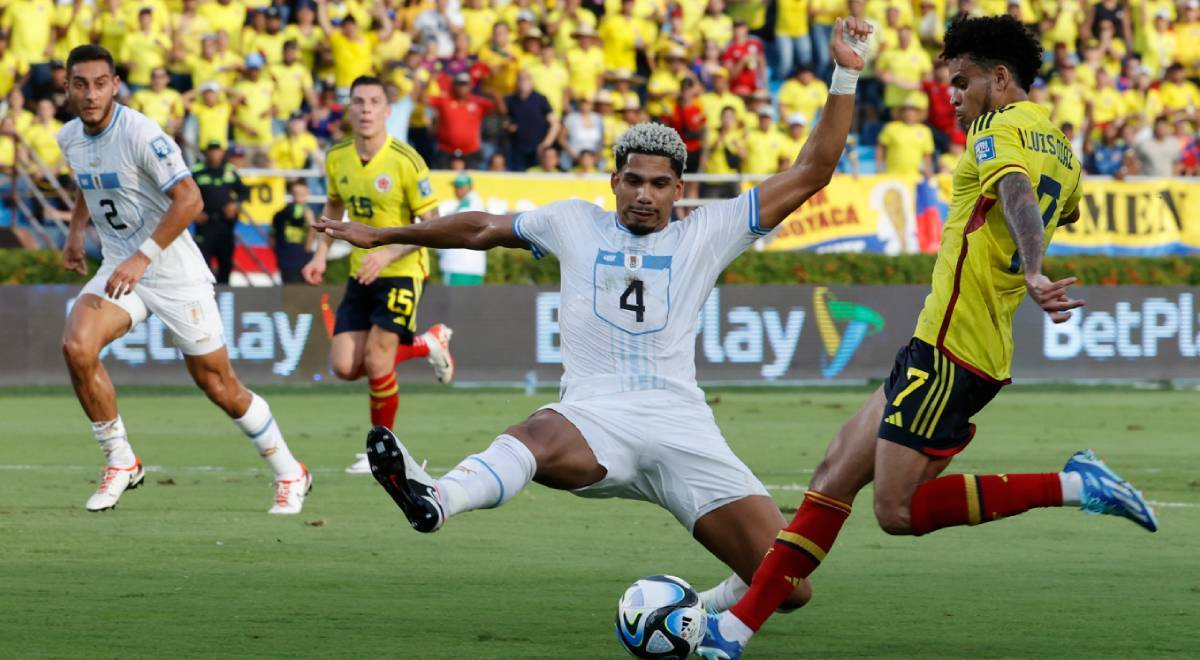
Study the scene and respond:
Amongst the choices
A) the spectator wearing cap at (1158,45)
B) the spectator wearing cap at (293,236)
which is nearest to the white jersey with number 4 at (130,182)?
the spectator wearing cap at (293,236)

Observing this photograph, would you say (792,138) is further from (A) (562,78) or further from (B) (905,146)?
(A) (562,78)

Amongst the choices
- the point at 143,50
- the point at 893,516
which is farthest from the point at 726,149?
the point at 893,516

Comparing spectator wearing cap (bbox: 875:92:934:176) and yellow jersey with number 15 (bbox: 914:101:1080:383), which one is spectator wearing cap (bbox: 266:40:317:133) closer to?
spectator wearing cap (bbox: 875:92:934:176)

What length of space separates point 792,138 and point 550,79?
3291mm

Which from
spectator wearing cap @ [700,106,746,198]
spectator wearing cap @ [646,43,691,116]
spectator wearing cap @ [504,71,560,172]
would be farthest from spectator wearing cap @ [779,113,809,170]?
spectator wearing cap @ [504,71,560,172]

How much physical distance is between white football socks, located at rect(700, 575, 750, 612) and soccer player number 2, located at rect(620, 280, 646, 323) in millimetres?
1053

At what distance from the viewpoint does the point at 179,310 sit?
419 inches

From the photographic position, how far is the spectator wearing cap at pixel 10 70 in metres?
22.2

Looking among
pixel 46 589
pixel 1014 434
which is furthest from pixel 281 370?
pixel 46 589

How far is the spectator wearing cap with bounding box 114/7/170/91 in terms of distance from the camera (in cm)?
2267

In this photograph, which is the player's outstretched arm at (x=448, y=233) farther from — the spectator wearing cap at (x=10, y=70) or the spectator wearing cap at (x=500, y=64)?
the spectator wearing cap at (x=500, y=64)

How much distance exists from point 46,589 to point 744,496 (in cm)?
298

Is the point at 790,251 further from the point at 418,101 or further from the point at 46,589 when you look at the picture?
the point at 46,589

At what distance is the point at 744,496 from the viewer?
6871 mm
